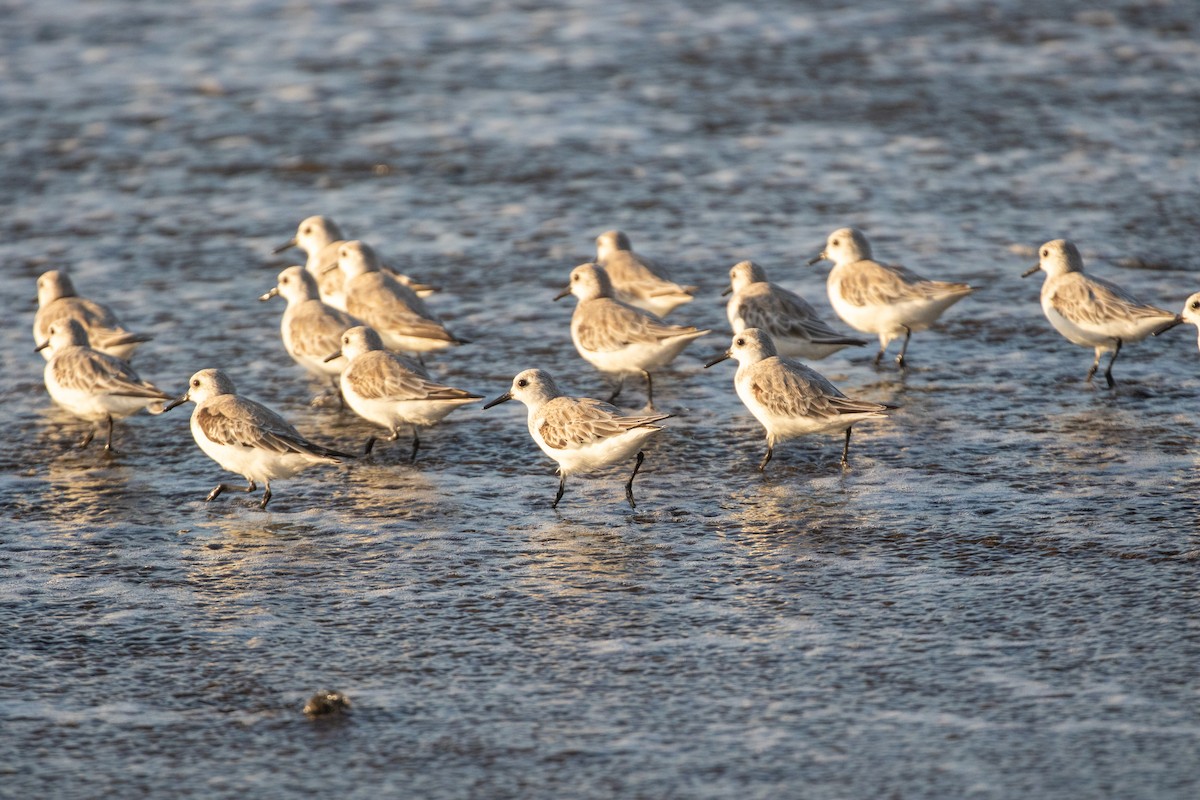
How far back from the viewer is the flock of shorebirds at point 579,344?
968 cm

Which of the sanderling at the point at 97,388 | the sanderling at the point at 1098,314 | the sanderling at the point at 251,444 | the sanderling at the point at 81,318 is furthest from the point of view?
the sanderling at the point at 81,318

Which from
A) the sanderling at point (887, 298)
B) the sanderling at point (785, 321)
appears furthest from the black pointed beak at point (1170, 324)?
the sanderling at point (785, 321)

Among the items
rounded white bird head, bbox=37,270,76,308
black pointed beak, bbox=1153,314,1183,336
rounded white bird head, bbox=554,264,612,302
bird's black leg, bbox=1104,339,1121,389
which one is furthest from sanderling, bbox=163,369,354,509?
black pointed beak, bbox=1153,314,1183,336

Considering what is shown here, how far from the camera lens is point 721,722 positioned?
672cm

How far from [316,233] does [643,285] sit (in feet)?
11.1

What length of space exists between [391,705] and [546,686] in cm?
69

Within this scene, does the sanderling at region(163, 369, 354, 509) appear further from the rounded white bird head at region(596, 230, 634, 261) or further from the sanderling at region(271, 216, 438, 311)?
the rounded white bird head at region(596, 230, 634, 261)

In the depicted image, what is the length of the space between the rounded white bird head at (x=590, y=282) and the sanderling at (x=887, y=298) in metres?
1.84

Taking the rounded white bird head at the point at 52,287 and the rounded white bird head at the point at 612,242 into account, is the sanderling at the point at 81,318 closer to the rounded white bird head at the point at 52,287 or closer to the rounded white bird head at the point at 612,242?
the rounded white bird head at the point at 52,287

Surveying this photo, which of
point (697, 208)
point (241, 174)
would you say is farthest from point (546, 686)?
point (241, 174)

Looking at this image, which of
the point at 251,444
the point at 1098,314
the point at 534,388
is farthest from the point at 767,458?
the point at 251,444

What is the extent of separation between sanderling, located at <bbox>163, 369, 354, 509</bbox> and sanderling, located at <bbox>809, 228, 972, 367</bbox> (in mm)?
4440

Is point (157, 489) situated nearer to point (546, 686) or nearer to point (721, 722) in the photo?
point (546, 686)

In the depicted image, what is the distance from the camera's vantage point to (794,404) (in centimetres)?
994
